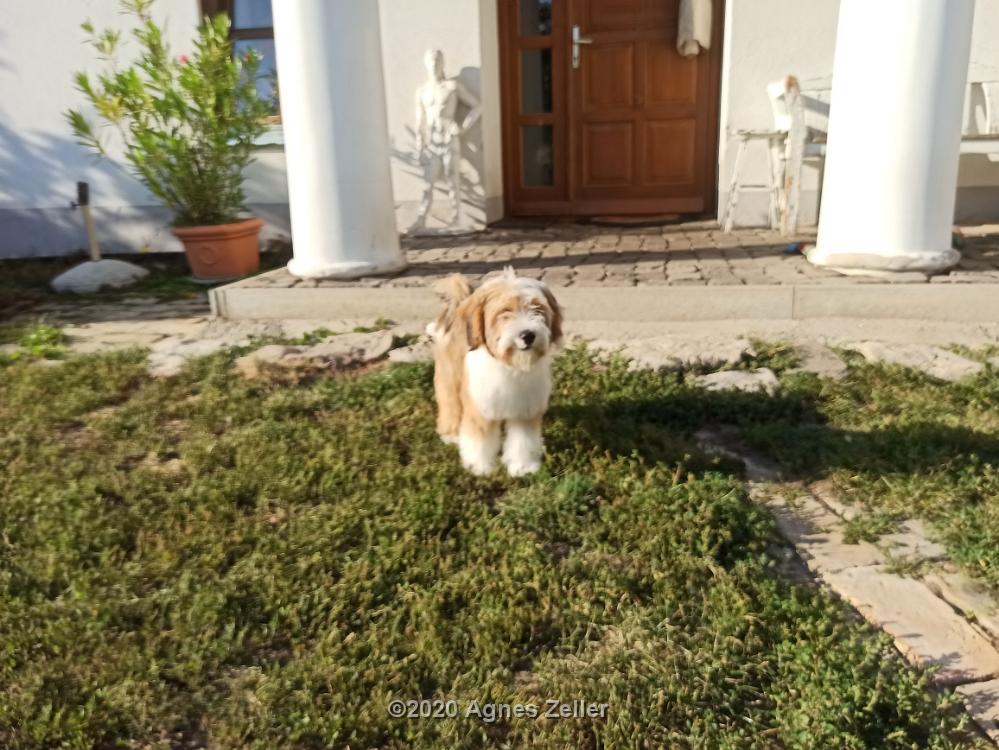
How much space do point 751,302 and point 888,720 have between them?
3495 millimetres

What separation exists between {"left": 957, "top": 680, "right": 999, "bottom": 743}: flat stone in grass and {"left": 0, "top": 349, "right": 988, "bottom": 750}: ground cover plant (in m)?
0.07

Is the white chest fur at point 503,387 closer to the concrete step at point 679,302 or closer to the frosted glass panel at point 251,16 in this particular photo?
the concrete step at point 679,302

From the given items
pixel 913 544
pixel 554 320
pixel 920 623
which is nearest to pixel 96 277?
pixel 554 320

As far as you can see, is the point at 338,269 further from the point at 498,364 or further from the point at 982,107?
the point at 982,107

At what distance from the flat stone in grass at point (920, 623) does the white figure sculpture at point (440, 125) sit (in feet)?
19.4

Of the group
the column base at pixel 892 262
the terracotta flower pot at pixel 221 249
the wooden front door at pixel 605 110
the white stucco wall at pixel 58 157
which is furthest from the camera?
the wooden front door at pixel 605 110

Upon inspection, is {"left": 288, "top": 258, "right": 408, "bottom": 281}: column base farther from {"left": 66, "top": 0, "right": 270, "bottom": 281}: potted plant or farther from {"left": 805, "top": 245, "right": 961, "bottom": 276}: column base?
{"left": 805, "top": 245, "right": 961, "bottom": 276}: column base

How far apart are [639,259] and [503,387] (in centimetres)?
354

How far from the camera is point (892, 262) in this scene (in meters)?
5.05

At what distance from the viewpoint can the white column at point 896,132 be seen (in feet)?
15.5

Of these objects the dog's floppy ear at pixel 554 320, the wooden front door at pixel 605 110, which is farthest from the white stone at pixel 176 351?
the wooden front door at pixel 605 110

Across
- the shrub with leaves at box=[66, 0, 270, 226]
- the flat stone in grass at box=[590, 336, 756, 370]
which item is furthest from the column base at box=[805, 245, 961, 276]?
the shrub with leaves at box=[66, 0, 270, 226]

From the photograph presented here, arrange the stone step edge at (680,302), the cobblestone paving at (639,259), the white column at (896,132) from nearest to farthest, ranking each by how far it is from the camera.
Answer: the white column at (896,132) < the stone step edge at (680,302) < the cobblestone paving at (639,259)

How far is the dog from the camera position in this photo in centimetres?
273
